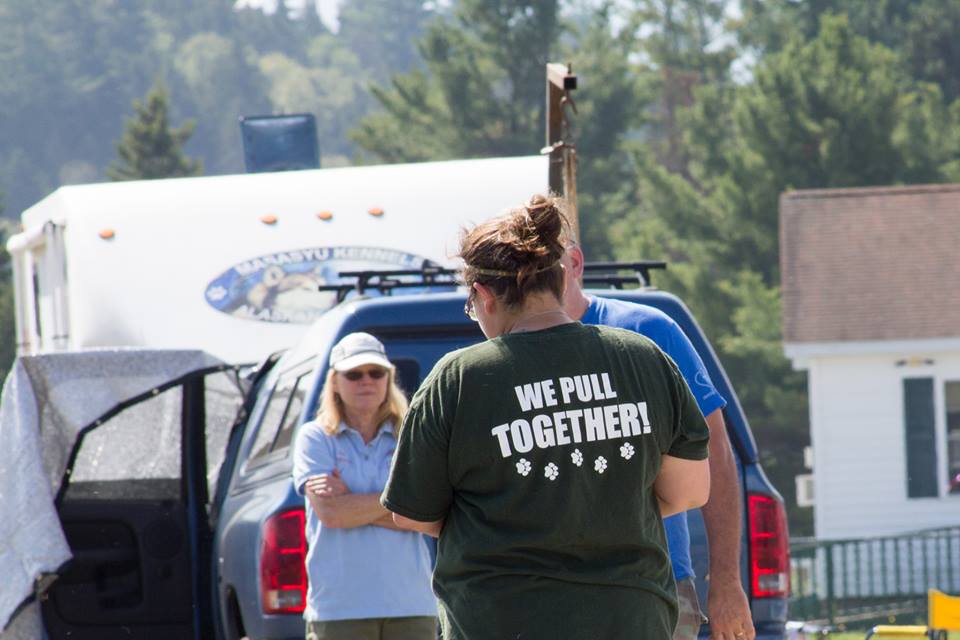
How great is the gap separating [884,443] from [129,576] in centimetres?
1683

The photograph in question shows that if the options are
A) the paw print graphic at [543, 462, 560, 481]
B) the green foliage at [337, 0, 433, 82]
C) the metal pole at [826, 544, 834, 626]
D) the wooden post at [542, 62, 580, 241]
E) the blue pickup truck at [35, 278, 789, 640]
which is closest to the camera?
the paw print graphic at [543, 462, 560, 481]

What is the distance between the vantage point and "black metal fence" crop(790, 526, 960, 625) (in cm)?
1766

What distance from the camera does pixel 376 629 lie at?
5.48 metres

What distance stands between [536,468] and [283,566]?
260 centimetres

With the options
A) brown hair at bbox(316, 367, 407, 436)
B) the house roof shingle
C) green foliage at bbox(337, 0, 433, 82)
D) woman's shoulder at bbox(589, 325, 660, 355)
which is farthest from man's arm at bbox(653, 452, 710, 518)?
green foliage at bbox(337, 0, 433, 82)

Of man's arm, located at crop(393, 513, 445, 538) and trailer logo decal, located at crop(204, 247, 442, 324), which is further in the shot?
trailer logo decal, located at crop(204, 247, 442, 324)

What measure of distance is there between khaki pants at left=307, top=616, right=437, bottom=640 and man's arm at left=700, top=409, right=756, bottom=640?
1.45 meters

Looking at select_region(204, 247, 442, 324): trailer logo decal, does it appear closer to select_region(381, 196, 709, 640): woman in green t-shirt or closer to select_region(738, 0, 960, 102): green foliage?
select_region(381, 196, 709, 640): woman in green t-shirt

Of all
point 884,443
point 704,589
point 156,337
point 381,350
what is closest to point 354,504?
point 381,350

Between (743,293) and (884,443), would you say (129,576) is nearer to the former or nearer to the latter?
(884,443)

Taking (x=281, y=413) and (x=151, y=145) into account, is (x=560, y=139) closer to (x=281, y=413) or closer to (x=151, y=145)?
(x=281, y=413)

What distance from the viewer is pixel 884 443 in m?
22.6

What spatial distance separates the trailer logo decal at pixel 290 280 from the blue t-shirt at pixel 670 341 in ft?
16.5

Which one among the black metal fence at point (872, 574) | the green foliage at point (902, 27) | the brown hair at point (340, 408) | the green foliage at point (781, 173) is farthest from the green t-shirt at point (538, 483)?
the green foliage at point (902, 27)
